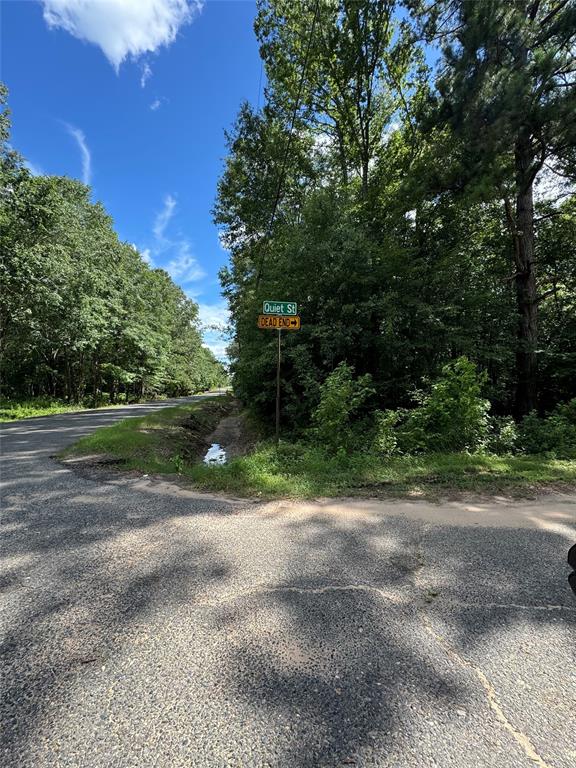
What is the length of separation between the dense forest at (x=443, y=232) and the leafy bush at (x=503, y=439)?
1095 millimetres

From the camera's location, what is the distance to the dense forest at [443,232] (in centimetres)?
676

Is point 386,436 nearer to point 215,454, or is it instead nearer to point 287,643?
point 287,643

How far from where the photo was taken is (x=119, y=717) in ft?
4.53

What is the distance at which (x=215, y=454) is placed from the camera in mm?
10227

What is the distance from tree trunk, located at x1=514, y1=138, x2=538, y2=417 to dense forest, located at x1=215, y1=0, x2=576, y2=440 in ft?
0.12

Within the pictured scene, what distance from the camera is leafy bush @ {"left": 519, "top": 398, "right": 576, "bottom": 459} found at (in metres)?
6.12

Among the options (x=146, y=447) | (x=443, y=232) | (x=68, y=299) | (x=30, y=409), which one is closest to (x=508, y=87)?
(x=443, y=232)

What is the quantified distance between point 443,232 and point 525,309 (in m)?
3.05

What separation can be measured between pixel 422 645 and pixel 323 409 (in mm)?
4745

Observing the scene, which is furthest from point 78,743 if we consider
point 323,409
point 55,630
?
point 323,409

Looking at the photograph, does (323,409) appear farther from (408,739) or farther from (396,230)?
(396,230)

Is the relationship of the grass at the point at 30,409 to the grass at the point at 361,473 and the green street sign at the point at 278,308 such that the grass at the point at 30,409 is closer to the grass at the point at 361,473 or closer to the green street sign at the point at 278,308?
the grass at the point at 361,473

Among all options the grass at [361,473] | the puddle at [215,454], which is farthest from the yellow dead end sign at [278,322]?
the puddle at [215,454]

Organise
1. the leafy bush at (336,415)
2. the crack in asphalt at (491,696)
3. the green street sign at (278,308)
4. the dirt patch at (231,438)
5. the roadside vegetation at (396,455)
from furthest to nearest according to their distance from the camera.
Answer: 1. the dirt patch at (231,438)
2. the leafy bush at (336,415)
3. the green street sign at (278,308)
4. the roadside vegetation at (396,455)
5. the crack in asphalt at (491,696)
